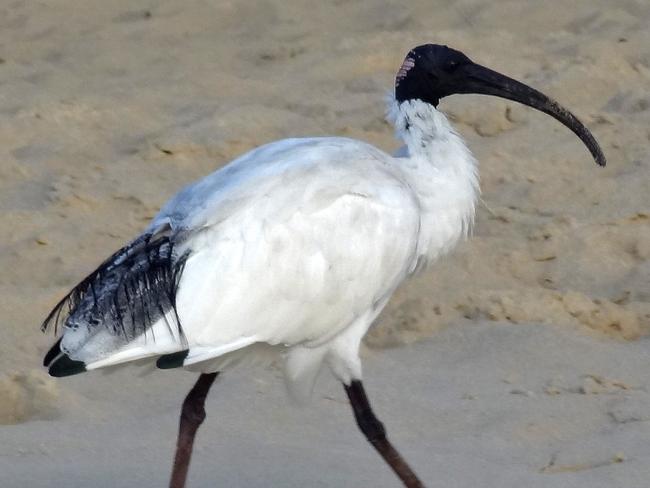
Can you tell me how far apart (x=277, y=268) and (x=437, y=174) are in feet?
2.14

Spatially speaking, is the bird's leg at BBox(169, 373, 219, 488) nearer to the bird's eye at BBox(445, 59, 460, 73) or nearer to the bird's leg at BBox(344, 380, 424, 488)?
the bird's leg at BBox(344, 380, 424, 488)

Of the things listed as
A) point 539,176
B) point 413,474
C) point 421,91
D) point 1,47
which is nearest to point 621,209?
point 539,176

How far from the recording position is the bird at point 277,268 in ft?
15.4

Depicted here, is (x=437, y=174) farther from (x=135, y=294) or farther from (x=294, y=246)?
(x=135, y=294)

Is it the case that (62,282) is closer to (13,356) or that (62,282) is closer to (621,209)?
(13,356)

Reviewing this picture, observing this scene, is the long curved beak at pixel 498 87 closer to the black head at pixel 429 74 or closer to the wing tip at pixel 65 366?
the black head at pixel 429 74

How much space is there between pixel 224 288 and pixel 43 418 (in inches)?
45.4

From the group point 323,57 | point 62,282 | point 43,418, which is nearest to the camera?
point 43,418

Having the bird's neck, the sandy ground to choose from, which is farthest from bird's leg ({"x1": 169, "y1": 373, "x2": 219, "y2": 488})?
the bird's neck

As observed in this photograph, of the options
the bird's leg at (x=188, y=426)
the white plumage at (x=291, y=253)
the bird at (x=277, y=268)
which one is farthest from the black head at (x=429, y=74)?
the bird's leg at (x=188, y=426)

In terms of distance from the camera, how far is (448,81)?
538cm

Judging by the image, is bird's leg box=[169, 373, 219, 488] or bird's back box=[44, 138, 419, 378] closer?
bird's back box=[44, 138, 419, 378]

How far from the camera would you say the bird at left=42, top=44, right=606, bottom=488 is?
15.4ft

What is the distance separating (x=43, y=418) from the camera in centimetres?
560
